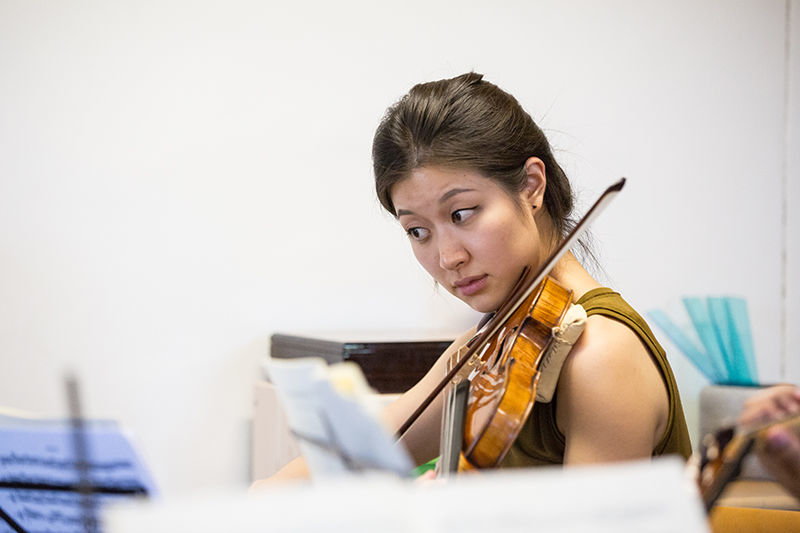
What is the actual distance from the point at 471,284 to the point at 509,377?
0.27 meters

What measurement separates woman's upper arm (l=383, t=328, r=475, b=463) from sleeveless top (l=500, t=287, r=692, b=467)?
0.59ft

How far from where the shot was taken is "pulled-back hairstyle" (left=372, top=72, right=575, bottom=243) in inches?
46.7

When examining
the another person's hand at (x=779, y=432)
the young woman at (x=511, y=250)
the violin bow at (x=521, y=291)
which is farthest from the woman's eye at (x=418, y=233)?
the another person's hand at (x=779, y=432)

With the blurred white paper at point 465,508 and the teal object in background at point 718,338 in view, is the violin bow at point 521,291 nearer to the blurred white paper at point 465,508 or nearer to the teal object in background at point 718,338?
the blurred white paper at point 465,508

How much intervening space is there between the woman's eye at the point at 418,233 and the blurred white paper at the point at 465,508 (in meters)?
0.75

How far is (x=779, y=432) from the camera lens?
68 cm

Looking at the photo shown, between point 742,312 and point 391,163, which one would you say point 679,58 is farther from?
point 391,163

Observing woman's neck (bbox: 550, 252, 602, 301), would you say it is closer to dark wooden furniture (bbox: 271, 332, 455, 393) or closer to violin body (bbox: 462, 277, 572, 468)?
violin body (bbox: 462, 277, 572, 468)

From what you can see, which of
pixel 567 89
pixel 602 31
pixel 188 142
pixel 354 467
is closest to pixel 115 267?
pixel 188 142

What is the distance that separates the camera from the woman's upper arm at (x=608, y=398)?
1026mm

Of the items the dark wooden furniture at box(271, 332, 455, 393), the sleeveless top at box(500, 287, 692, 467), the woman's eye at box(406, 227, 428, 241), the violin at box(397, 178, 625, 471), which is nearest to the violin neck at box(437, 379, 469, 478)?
the violin at box(397, 178, 625, 471)

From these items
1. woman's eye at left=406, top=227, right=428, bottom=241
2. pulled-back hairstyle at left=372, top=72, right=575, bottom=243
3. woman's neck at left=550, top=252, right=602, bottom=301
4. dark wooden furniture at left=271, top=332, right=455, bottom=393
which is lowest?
dark wooden furniture at left=271, top=332, right=455, bottom=393

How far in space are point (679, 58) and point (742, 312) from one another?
73 centimetres

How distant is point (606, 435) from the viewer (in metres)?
1.03
